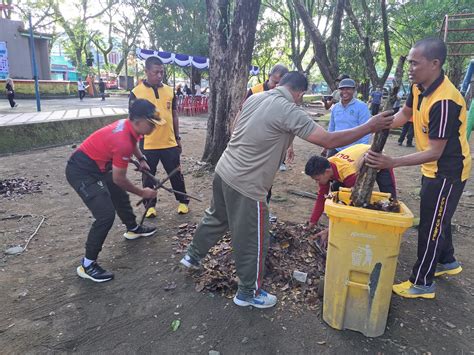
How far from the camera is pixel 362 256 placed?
7.72 ft

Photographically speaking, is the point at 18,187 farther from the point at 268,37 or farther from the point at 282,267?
the point at 268,37

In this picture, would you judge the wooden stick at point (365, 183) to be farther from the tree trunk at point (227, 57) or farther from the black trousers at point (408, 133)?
the black trousers at point (408, 133)

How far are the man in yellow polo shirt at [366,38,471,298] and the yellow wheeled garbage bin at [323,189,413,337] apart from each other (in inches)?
16.8

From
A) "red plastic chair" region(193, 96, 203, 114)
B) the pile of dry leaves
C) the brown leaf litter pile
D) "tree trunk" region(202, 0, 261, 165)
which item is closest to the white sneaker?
the brown leaf litter pile

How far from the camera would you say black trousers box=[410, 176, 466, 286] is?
273 centimetres

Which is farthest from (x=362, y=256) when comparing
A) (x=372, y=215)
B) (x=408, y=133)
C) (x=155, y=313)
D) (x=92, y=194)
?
(x=408, y=133)

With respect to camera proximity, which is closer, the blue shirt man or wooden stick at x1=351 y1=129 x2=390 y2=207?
wooden stick at x1=351 y1=129 x2=390 y2=207

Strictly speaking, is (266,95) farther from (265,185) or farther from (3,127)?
(3,127)

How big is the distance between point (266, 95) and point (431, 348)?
211 centimetres

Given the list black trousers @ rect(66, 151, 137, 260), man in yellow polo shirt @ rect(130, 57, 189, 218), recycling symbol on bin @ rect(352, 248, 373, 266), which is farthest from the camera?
man in yellow polo shirt @ rect(130, 57, 189, 218)

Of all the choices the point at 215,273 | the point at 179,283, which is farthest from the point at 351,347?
the point at 179,283

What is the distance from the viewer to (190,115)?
680 inches

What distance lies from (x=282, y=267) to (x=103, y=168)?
1.86 meters

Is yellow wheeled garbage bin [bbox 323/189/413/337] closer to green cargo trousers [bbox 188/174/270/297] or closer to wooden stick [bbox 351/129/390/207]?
wooden stick [bbox 351/129/390/207]
